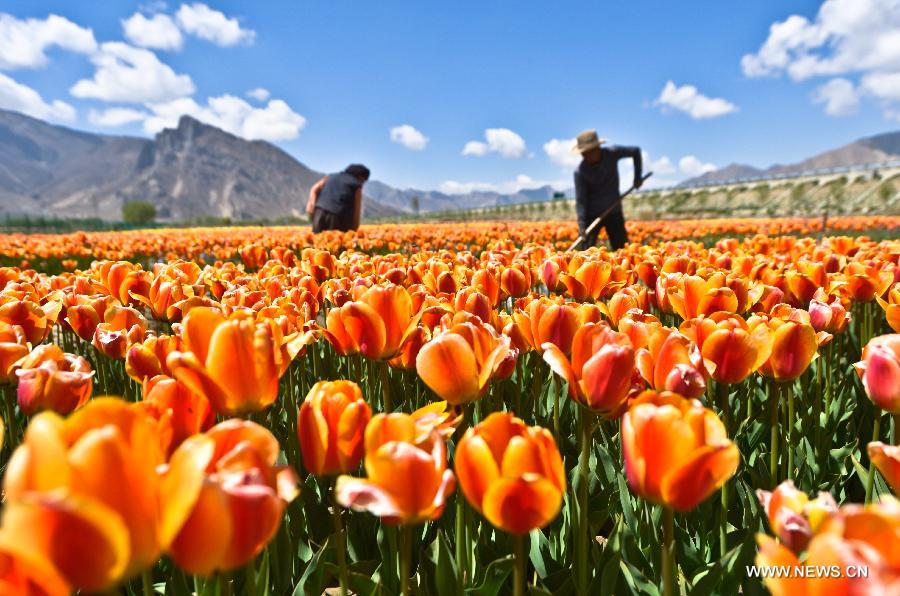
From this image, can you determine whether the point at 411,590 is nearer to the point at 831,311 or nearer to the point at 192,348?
the point at 192,348

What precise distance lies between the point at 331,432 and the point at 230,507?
356 mm

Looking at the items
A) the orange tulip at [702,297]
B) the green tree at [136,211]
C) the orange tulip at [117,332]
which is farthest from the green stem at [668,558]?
the green tree at [136,211]

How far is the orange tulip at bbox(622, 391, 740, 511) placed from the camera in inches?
36.3

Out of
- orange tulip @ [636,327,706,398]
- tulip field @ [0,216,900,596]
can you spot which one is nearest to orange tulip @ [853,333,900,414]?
tulip field @ [0,216,900,596]

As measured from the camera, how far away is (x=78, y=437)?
2.59ft

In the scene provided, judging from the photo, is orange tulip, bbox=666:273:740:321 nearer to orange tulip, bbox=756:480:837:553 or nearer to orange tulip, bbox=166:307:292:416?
orange tulip, bbox=756:480:837:553

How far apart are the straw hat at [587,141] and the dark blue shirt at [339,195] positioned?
18.2 feet

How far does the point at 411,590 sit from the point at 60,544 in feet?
3.73

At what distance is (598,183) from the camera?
9.66 meters

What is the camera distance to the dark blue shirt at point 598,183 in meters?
9.60

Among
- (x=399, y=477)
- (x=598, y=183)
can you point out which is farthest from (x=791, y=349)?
(x=598, y=183)

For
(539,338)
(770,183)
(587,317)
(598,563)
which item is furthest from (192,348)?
(770,183)

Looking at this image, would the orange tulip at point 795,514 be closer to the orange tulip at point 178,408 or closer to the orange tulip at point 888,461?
the orange tulip at point 888,461

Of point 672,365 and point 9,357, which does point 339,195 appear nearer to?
point 9,357
